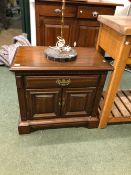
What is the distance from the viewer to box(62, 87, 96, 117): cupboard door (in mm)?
1091

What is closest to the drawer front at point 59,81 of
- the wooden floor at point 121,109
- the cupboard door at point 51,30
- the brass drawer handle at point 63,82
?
the brass drawer handle at point 63,82

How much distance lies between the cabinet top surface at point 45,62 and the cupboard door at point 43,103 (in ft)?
0.55

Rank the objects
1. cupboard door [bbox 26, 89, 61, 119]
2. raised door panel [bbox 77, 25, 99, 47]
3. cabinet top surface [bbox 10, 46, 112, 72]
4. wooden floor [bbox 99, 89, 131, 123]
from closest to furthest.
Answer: cabinet top surface [bbox 10, 46, 112, 72], cupboard door [bbox 26, 89, 61, 119], wooden floor [bbox 99, 89, 131, 123], raised door panel [bbox 77, 25, 99, 47]

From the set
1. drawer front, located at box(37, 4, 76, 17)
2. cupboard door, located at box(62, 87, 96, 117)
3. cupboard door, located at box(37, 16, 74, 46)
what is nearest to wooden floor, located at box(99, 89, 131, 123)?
cupboard door, located at box(62, 87, 96, 117)

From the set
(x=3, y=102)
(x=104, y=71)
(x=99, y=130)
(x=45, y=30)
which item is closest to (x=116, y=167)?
(x=99, y=130)

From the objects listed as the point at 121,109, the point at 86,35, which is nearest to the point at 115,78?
the point at 121,109

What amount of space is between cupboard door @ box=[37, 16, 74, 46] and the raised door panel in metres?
0.10

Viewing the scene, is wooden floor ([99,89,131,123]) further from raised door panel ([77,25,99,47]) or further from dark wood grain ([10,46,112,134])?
raised door panel ([77,25,99,47])

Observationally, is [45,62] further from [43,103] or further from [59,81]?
[43,103]

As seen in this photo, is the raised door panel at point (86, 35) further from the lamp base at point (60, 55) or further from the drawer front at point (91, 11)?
the lamp base at point (60, 55)

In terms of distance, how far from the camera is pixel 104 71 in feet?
3.35

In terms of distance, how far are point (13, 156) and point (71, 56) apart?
0.74 meters

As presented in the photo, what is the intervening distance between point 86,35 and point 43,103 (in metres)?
1.08

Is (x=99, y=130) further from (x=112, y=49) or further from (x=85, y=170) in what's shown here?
(x=112, y=49)
